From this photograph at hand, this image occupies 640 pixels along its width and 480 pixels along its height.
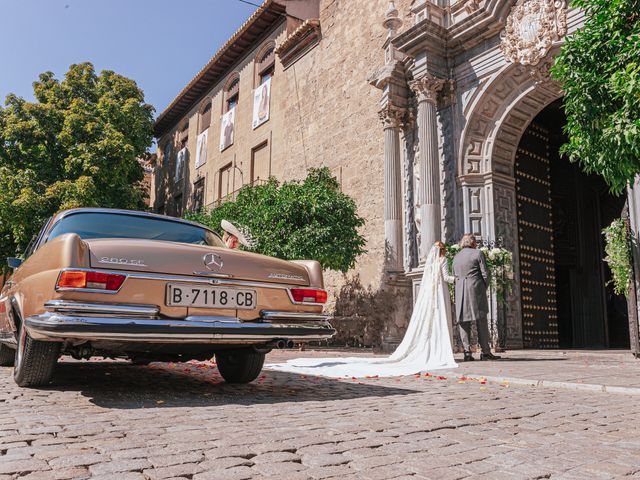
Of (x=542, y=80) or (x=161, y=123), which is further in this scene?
(x=161, y=123)

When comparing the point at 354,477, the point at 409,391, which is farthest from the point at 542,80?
the point at 354,477

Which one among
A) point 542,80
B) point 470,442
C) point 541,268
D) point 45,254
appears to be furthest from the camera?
point 541,268

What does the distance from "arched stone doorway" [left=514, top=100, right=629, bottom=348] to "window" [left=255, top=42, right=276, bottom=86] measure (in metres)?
12.4

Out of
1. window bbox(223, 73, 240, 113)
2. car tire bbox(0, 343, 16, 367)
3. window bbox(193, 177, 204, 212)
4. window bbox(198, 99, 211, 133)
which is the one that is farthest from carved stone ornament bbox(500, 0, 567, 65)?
window bbox(198, 99, 211, 133)

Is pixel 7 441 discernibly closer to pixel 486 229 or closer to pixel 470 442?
pixel 470 442

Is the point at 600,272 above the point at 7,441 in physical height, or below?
above

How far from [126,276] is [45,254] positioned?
82 cm

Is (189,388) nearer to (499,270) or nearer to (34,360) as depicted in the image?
(34,360)

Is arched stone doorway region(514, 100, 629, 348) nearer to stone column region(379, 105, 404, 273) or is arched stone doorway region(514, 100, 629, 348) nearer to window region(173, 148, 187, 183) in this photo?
stone column region(379, 105, 404, 273)

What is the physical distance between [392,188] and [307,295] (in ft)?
30.8

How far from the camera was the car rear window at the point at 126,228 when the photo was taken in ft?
13.8

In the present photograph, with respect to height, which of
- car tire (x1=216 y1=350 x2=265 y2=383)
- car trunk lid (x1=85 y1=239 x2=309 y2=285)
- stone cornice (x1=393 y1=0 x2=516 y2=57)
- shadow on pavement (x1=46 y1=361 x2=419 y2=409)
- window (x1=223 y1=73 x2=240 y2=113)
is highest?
window (x1=223 y1=73 x2=240 y2=113)

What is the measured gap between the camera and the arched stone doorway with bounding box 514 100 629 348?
41.4ft

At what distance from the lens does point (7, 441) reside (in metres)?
2.43
